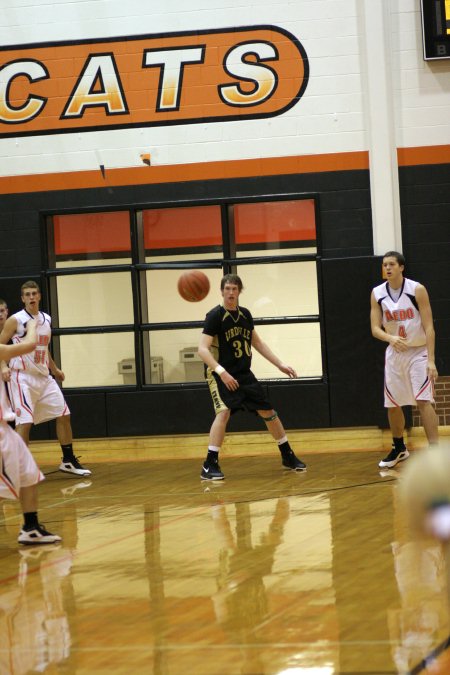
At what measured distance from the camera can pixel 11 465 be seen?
6.95 meters

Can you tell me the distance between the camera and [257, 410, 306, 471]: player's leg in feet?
33.4

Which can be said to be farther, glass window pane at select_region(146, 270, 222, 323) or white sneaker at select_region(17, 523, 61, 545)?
glass window pane at select_region(146, 270, 222, 323)

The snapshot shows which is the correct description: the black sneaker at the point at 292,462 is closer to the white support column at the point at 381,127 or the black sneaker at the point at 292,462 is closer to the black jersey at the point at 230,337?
the black jersey at the point at 230,337

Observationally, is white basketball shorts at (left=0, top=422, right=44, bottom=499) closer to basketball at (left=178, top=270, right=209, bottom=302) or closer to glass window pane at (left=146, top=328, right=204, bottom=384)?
basketball at (left=178, top=270, right=209, bottom=302)

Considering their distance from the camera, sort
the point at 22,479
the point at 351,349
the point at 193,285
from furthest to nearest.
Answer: the point at 351,349
the point at 193,285
the point at 22,479

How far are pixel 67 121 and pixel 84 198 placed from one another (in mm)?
917

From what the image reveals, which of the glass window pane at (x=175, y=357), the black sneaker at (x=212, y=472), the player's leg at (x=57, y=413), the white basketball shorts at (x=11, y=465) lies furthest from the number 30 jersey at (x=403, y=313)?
the white basketball shorts at (x=11, y=465)

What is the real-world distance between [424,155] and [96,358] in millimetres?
4468

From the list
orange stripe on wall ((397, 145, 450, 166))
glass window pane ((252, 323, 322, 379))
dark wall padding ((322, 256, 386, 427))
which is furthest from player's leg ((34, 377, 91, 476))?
orange stripe on wall ((397, 145, 450, 166))

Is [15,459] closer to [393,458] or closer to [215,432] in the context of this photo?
[215,432]

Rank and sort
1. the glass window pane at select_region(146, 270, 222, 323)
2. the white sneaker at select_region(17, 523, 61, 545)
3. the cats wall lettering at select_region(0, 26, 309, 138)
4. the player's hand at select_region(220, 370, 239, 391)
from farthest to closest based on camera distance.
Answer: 1. the glass window pane at select_region(146, 270, 222, 323)
2. the cats wall lettering at select_region(0, 26, 309, 138)
3. the player's hand at select_region(220, 370, 239, 391)
4. the white sneaker at select_region(17, 523, 61, 545)

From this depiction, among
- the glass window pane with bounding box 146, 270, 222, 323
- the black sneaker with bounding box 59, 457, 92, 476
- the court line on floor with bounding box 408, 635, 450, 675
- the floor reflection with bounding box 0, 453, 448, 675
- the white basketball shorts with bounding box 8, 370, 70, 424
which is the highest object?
the glass window pane with bounding box 146, 270, 222, 323

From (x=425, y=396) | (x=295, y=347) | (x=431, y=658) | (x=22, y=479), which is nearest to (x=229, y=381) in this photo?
(x=425, y=396)

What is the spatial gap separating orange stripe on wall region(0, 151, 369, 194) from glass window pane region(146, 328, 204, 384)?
1.79 metres
